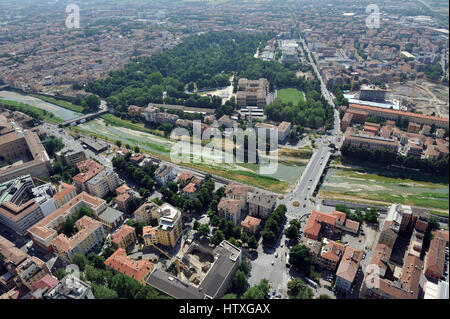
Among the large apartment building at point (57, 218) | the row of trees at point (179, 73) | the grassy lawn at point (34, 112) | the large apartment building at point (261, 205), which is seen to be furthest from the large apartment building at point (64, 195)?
the row of trees at point (179, 73)

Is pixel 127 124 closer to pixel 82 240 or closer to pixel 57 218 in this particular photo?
pixel 57 218

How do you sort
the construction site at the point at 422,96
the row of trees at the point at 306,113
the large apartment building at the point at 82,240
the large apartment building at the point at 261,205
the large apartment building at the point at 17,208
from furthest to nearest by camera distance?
the construction site at the point at 422,96 → the row of trees at the point at 306,113 → the large apartment building at the point at 261,205 → the large apartment building at the point at 17,208 → the large apartment building at the point at 82,240

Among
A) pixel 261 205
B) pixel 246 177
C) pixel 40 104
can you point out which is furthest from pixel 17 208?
pixel 40 104

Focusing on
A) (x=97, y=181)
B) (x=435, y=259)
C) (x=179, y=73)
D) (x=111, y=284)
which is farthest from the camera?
(x=179, y=73)

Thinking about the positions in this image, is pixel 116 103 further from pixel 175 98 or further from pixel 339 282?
pixel 339 282

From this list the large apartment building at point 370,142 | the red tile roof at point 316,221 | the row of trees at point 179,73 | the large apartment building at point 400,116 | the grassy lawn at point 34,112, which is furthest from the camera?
the row of trees at point 179,73

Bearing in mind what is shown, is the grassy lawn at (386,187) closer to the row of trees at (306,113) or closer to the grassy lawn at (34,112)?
the row of trees at (306,113)

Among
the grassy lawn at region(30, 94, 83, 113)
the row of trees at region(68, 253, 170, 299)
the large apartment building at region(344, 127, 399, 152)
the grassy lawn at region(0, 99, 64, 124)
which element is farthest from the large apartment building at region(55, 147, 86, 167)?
the large apartment building at region(344, 127, 399, 152)
